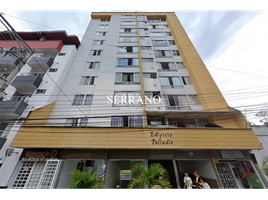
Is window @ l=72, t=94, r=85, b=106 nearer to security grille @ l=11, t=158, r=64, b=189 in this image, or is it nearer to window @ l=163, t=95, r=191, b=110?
security grille @ l=11, t=158, r=64, b=189

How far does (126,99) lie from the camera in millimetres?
13188

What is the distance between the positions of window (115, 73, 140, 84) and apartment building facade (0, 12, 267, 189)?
135 mm

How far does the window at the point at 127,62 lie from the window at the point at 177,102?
6.69 metres

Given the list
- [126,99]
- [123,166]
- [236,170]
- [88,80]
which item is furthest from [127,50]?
[236,170]

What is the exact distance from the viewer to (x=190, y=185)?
783cm

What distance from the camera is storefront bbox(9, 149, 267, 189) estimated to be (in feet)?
29.9

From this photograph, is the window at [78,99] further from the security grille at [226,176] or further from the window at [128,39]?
the security grille at [226,176]

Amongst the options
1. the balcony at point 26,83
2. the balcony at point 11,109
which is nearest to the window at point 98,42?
the balcony at point 26,83

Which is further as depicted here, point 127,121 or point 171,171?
point 127,121

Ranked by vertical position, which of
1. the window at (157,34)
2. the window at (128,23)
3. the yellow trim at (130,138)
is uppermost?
the window at (128,23)

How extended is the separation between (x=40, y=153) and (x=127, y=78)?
12026 mm

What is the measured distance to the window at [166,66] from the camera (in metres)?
16.6

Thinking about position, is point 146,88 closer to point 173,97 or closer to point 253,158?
point 173,97

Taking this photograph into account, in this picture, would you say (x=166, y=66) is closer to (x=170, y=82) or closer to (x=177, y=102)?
(x=170, y=82)
